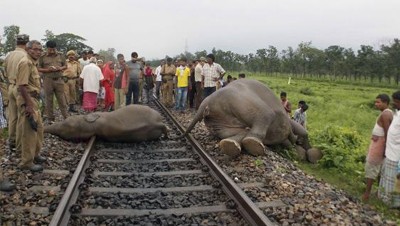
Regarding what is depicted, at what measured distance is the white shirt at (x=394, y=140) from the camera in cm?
500

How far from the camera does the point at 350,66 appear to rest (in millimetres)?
55812

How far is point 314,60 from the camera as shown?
64312mm

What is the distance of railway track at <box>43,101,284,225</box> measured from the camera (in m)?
3.94

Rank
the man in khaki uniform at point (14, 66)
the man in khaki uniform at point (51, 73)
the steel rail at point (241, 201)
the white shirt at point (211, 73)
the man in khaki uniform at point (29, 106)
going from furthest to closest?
the white shirt at point (211, 73) → the man in khaki uniform at point (51, 73) → the man in khaki uniform at point (14, 66) → the man in khaki uniform at point (29, 106) → the steel rail at point (241, 201)

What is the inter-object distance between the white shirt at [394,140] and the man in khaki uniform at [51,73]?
22.0ft

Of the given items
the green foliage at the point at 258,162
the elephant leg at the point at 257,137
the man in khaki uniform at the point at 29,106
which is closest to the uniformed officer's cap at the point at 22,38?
the man in khaki uniform at the point at 29,106

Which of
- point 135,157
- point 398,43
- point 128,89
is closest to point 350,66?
point 398,43

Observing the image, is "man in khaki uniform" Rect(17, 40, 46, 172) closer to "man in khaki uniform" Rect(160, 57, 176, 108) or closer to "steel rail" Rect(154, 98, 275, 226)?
"steel rail" Rect(154, 98, 275, 226)

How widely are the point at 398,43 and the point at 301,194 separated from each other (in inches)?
2054

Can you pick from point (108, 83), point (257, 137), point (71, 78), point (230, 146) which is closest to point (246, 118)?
point (257, 137)

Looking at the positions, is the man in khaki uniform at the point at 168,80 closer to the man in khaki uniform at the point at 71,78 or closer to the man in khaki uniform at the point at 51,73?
the man in khaki uniform at the point at 71,78

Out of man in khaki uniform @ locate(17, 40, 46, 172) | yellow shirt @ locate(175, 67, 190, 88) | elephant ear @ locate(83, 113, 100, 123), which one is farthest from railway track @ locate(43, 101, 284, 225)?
yellow shirt @ locate(175, 67, 190, 88)

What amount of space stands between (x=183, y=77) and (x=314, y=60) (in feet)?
181

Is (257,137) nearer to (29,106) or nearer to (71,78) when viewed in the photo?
(29,106)
